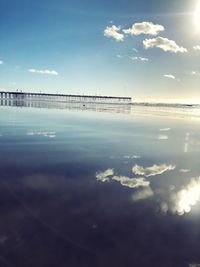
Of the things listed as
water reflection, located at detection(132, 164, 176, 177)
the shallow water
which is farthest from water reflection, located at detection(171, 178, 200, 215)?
water reflection, located at detection(132, 164, 176, 177)

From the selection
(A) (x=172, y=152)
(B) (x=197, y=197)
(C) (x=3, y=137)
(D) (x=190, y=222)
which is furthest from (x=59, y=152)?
(D) (x=190, y=222)

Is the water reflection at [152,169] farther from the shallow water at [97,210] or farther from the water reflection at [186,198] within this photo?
the water reflection at [186,198]

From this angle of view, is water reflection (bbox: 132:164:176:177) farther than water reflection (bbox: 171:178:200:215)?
Yes

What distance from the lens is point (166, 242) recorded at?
492cm

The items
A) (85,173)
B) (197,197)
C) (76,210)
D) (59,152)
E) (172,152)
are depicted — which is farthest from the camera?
(172,152)

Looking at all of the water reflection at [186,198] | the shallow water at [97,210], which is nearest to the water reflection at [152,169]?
the shallow water at [97,210]

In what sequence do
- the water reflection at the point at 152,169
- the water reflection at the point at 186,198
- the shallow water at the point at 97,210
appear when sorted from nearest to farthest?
the shallow water at the point at 97,210, the water reflection at the point at 186,198, the water reflection at the point at 152,169

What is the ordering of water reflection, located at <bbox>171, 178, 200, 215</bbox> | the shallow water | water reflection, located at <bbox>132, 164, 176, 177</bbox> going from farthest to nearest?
water reflection, located at <bbox>132, 164, 176, 177</bbox>, water reflection, located at <bbox>171, 178, 200, 215</bbox>, the shallow water

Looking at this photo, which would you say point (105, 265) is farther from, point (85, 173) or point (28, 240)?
point (85, 173)

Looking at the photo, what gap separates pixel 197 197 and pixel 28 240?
4490mm

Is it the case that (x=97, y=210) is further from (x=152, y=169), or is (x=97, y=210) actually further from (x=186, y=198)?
(x=152, y=169)

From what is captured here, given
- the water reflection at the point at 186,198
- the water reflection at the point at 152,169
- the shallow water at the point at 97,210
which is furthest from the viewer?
the water reflection at the point at 152,169

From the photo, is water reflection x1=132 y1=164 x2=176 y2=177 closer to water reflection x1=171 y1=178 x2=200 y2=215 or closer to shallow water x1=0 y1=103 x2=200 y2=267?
shallow water x1=0 y1=103 x2=200 y2=267

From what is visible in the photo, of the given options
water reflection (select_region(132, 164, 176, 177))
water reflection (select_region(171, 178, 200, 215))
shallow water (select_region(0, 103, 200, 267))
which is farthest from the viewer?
water reflection (select_region(132, 164, 176, 177))
